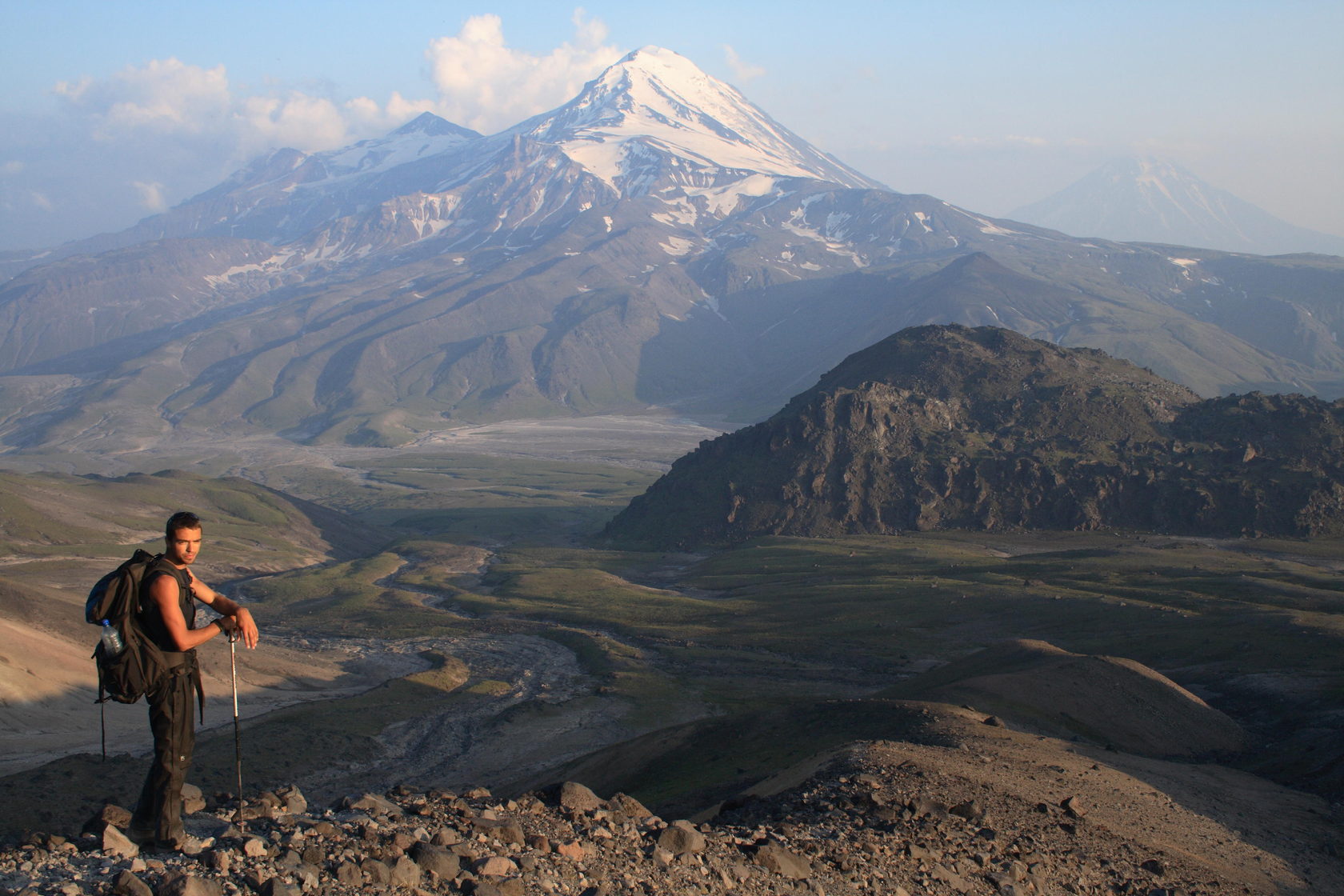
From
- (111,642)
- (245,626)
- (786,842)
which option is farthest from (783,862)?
(111,642)

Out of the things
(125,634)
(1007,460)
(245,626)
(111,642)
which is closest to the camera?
(111,642)

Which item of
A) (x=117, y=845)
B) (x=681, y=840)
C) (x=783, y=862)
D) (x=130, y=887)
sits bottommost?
(x=783, y=862)

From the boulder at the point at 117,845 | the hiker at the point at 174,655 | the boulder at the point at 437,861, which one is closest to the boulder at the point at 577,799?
the boulder at the point at 437,861


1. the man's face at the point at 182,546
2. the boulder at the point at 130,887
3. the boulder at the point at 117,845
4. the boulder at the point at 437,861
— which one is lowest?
the boulder at the point at 437,861

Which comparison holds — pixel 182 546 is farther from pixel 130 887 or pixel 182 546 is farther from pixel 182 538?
pixel 130 887

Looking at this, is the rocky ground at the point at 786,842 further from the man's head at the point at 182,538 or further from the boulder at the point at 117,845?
the man's head at the point at 182,538

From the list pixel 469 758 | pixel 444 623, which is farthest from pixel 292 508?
pixel 469 758

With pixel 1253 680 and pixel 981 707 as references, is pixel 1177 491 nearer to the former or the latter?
pixel 1253 680
